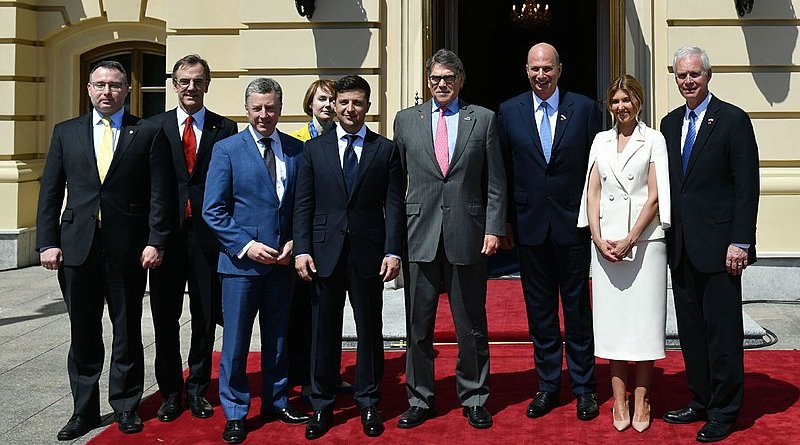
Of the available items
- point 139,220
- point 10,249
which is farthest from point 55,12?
point 139,220

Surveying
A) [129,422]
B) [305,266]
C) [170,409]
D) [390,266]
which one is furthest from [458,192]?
[129,422]

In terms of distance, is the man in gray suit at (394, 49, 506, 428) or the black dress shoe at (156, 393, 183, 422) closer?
the man in gray suit at (394, 49, 506, 428)

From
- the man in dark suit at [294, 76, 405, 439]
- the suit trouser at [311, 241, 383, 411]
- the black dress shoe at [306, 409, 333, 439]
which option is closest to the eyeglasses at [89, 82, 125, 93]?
the man in dark suit at [294, 76, 405, 439]

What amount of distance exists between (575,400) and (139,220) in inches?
102

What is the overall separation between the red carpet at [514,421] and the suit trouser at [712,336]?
0.55 feet

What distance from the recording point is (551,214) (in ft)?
17.7

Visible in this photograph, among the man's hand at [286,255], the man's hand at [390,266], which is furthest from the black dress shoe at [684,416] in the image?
the man's hand at [286,255]

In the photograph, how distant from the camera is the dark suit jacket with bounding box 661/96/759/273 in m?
5.00

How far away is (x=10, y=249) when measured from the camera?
10.9 m

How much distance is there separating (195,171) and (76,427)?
1469 mm

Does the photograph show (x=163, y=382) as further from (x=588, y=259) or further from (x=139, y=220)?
(x=588, y=259)

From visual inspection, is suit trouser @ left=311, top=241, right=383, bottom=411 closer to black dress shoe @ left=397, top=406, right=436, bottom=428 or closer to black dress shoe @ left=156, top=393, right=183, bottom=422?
black dress shoe @ left=397, top=406, right=436, bottom=428

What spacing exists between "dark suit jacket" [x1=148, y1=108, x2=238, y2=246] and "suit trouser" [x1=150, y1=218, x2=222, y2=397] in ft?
0.17

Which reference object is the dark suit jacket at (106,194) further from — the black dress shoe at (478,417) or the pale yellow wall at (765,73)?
the pale yellow wall at (765,73)
